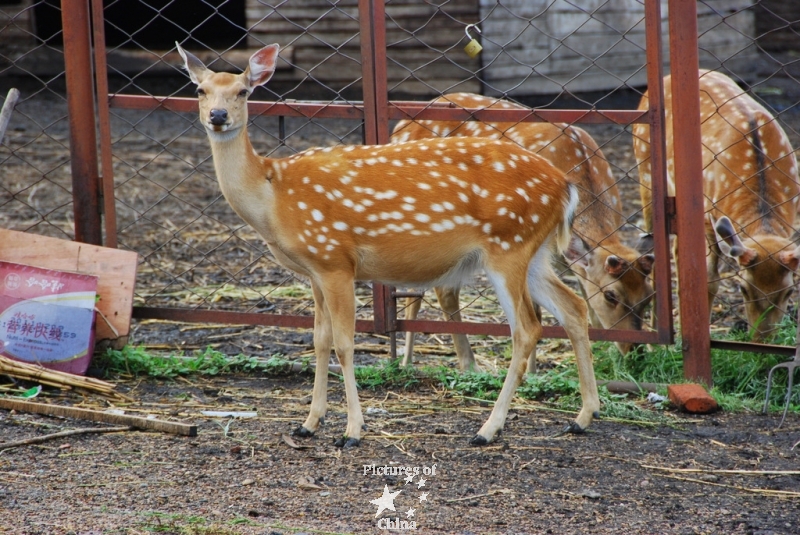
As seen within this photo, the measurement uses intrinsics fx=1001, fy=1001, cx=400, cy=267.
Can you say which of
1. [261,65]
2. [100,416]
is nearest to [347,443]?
[100,416]

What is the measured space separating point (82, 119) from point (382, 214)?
1949 millimetres

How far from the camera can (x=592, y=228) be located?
19.7ft

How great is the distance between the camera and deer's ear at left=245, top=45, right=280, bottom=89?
441 cm

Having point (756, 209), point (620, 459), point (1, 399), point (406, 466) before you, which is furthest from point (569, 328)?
point (1, 399)

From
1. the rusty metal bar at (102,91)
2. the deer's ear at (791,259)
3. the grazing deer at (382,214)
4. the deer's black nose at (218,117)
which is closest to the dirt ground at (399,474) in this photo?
the grazing deer at (382,214)

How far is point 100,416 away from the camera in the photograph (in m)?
4.51

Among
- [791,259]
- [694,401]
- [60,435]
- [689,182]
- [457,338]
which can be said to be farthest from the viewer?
[791,259]

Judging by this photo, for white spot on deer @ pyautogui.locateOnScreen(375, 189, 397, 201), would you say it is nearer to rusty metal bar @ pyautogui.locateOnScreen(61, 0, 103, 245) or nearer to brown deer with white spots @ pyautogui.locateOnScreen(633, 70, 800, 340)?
rusty metal bar @ pyautogui.locateOnScreen(61, 0, 103, 245)

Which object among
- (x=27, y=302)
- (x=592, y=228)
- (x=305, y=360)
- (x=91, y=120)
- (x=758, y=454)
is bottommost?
(x=758, y=454)

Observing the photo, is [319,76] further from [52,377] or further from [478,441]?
[478,441]

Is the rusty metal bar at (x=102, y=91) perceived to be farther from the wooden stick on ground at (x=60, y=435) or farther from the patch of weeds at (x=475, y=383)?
the patch of weeds at (x=475, y=383)

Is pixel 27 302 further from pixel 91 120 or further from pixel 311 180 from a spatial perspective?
pixel 311 180

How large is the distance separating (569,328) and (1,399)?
105 inches

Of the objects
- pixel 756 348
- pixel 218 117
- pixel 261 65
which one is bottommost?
pixel 756 348
